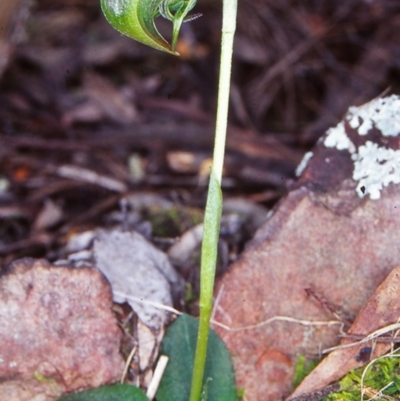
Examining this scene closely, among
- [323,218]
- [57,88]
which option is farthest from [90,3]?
[323,218]

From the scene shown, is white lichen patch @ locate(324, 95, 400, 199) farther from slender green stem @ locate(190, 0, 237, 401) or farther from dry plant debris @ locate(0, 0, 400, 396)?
dry plant debris @ locate(0, 0, 400, 396)

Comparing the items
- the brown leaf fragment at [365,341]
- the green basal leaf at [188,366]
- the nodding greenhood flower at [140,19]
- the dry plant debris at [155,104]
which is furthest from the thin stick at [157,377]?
the nodding greenhood flower at [140,19]

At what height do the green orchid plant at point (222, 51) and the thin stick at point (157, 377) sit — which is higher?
the green orchid plant at point (222, 51)

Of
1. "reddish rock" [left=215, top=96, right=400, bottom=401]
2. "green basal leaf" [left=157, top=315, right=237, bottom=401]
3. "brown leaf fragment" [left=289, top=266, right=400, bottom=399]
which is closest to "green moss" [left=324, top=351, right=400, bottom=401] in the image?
"brown leaf fragment" [left=289, top=266, right=400, bottom=399]

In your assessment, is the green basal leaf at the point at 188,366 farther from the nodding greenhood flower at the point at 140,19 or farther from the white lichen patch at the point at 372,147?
the nodding greenhood flower at the point at 140,19

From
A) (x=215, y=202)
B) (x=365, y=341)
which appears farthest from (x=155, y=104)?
(x=365, y=341)

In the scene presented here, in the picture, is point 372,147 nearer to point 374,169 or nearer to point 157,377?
point 374,169
